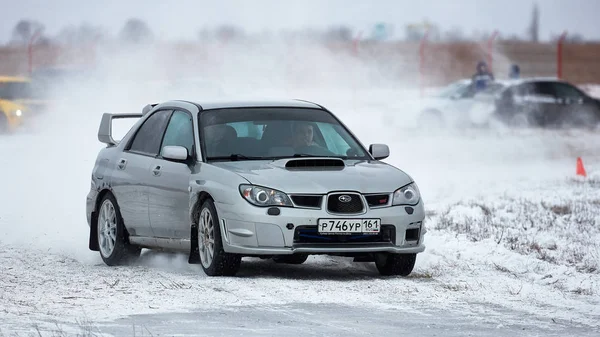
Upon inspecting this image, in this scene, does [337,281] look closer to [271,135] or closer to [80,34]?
[271,135]

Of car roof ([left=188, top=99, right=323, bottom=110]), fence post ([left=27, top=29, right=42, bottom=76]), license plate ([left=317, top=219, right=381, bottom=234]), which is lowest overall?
license plate ([left=317, top=219, right=381, bottom=234])

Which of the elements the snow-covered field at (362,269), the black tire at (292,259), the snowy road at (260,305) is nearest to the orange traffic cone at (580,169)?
the snow-covered field at (362,269)

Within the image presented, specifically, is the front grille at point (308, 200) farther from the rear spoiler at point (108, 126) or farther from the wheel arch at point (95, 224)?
the rear spoiler at point (108, 126)

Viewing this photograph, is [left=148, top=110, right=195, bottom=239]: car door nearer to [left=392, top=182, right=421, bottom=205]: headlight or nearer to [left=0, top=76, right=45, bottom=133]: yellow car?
[left=392, top=182, right=421, bottom=205]: headlight

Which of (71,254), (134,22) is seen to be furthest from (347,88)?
(71,254)

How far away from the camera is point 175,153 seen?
974 centimetres

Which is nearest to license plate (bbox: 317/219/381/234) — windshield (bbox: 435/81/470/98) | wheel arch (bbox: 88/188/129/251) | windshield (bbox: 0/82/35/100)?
wheel arch (bbox: 88/188/129/251)

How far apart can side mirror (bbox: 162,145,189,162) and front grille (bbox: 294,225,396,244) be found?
120cm

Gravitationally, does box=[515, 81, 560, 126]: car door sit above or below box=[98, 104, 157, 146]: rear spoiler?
above

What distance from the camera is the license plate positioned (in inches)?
357

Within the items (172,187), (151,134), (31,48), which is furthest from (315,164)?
(31,48)

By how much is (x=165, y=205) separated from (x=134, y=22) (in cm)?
2802

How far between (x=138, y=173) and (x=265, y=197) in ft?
6.10

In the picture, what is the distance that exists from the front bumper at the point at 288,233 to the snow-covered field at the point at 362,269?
0.24m
